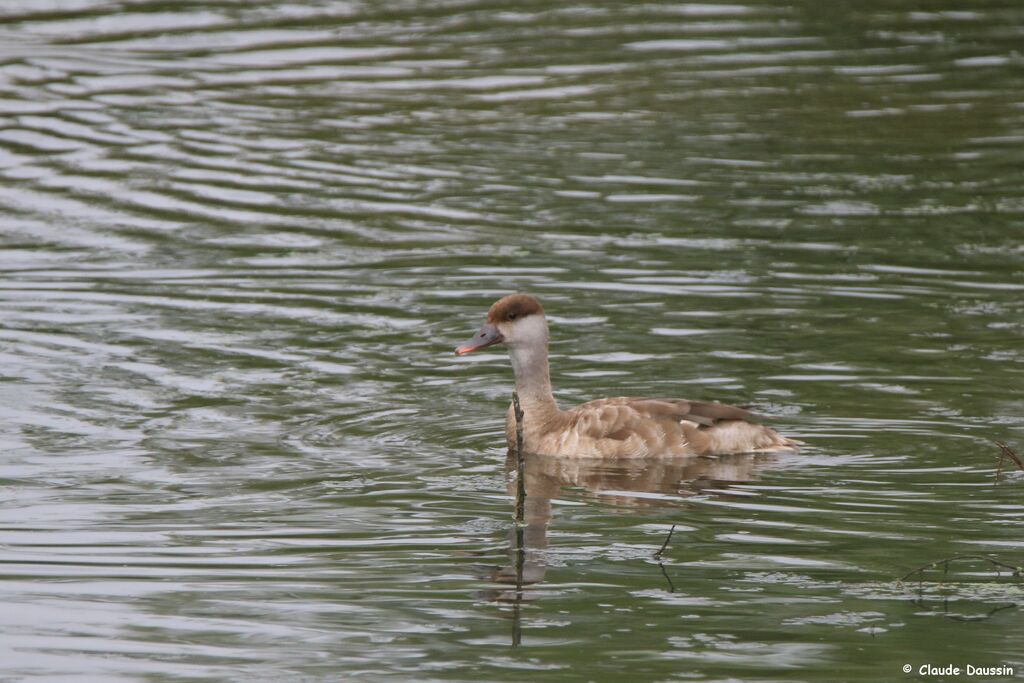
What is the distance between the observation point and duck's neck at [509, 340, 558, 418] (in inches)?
473

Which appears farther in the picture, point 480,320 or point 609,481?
point 480,320

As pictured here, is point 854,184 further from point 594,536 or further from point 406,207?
point 594,536

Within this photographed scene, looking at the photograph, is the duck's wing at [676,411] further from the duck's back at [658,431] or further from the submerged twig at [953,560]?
the submerged twig at [953,560]

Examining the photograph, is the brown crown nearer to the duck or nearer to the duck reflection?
the duck

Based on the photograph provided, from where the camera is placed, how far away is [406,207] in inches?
698

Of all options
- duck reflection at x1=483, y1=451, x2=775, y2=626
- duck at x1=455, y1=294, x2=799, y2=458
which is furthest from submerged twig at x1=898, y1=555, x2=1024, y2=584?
duck at x1=455, y1=294, x2=799, y2=458

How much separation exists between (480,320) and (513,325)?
2.51 m

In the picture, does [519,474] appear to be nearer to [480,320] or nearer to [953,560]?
[953,560]

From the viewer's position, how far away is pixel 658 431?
37.4 feet

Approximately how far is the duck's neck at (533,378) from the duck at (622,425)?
0.6 inches

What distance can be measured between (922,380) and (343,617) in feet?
18.3

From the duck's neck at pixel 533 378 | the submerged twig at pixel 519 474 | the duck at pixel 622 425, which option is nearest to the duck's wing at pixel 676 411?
the duck at pixel 622 425

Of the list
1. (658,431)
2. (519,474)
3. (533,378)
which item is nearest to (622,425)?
(658,431)

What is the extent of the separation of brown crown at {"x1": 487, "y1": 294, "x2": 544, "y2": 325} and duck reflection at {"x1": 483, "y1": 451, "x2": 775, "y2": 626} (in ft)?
2.88
